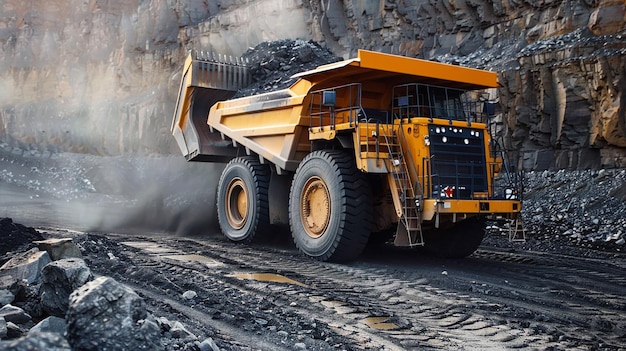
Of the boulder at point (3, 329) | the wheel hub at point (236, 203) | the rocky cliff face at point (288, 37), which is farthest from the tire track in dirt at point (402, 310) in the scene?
the rocky cliff face at point (288, 37)

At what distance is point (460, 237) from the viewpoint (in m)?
7.86

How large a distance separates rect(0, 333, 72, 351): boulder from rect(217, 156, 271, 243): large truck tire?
6.88 meters

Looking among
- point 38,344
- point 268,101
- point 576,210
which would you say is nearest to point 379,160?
point 268,101

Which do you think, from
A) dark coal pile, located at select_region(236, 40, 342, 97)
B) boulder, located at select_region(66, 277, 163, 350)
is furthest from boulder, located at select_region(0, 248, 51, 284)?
dark coal pile, located at select_region(236, 40, 342, 97)

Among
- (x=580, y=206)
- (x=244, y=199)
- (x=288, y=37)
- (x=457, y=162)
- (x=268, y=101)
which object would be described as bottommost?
(x=580, y=206)

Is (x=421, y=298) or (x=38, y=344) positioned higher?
(x=38, y=344)

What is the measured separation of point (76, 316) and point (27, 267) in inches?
94.1

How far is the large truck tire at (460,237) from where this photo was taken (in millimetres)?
7809

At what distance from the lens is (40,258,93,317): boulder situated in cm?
371

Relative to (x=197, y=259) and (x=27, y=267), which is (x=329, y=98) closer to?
(x=197, y=259)

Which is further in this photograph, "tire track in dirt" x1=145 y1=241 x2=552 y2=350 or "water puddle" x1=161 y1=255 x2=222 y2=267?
"water puddle" x1=161 y1=255 x2=222 y2=267

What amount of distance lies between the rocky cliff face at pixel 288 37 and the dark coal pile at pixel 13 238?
9.02 metres

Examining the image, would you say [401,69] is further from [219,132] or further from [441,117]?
[219,132]

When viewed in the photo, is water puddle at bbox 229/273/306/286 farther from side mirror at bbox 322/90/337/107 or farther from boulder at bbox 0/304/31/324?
boulder at bbox 0/304/31/324
